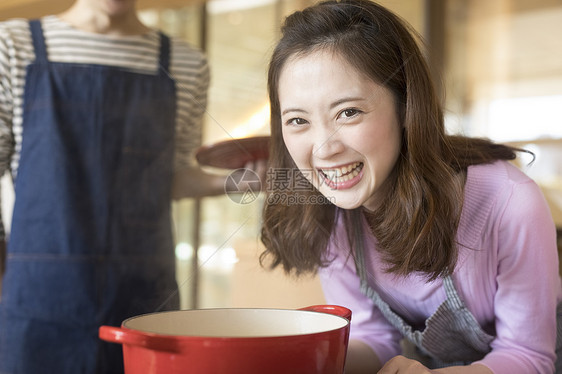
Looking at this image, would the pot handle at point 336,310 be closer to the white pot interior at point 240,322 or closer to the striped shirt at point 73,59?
the white pot interior at point 240,322

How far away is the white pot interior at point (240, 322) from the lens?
15.2 inches

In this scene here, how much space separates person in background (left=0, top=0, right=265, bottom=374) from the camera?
702 mm

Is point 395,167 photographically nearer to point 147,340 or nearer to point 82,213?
point 147,340

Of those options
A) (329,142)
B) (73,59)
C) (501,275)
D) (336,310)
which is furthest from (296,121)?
(73,59)

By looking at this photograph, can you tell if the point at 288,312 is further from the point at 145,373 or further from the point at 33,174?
the point at 33,174

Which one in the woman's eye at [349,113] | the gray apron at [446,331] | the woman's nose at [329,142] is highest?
the woman's eye at [349,113]

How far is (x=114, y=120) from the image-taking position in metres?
0.75

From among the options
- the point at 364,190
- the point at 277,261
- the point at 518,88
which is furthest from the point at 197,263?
the point at 518,88

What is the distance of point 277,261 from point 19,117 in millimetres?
411

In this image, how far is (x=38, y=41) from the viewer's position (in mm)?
702

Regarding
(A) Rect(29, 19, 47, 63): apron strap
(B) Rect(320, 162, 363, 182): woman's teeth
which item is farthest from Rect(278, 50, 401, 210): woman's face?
(A) Rect(29, 19, 47, 63): apron strap

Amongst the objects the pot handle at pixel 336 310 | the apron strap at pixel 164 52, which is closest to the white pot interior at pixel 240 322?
the pot handle at pixel 336 310

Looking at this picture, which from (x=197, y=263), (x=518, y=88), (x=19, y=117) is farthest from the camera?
(x=518, y=88)

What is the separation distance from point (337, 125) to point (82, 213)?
1.45ft
